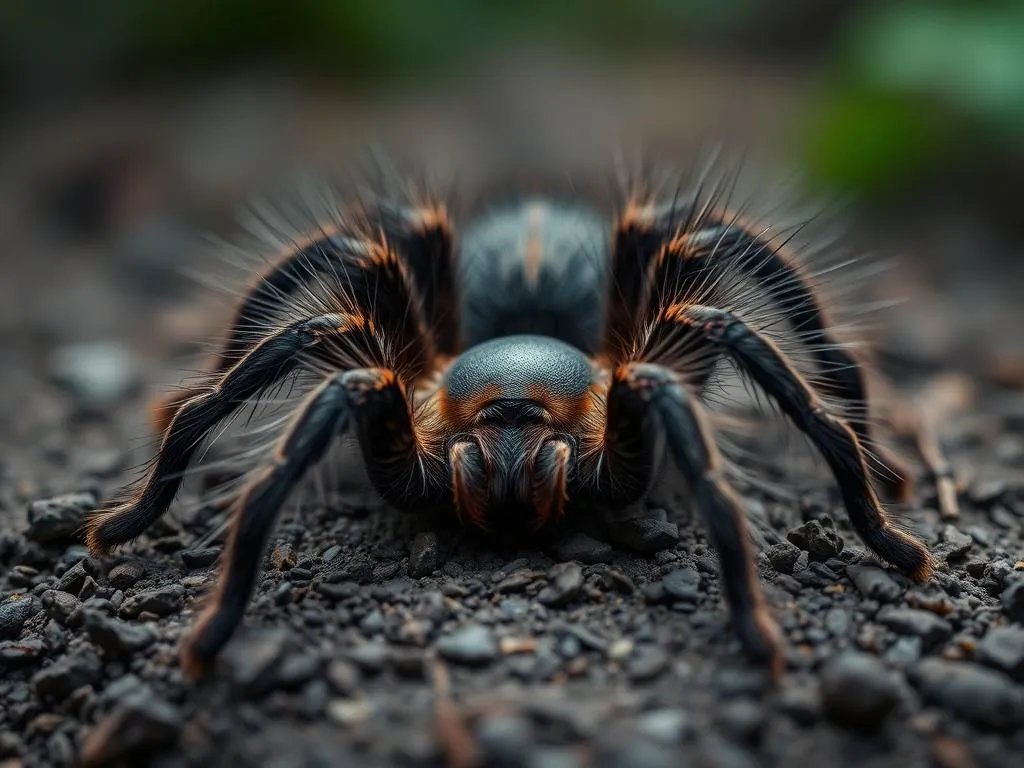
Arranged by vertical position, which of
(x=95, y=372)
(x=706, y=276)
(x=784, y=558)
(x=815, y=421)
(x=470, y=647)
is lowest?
(x=470, y=647)

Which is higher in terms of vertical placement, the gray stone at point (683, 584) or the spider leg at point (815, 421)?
the spider leg at point (815, 421)

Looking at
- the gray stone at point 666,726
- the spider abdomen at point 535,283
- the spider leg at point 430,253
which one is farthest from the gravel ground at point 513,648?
the spider abdomen at point 535,283

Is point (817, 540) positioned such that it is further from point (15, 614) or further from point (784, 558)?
point (15, 614)

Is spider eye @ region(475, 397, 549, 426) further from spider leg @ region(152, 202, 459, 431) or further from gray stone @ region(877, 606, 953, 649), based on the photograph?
gray stone @ region(877, 606, 953, 649)

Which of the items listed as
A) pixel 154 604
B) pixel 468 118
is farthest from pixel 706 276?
pixel 468 118

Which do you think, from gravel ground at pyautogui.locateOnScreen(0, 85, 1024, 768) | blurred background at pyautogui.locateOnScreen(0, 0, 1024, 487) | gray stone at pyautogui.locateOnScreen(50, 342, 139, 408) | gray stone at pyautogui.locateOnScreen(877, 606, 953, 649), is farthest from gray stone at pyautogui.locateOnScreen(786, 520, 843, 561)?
gray stone at pyautogui.locateOnScreen(50, 342, 139, 408)

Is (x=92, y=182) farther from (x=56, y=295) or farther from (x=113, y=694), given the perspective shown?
(x=113, y=694)

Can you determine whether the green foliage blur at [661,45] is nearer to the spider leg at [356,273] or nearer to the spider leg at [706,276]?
the spider leg at [706,276]
